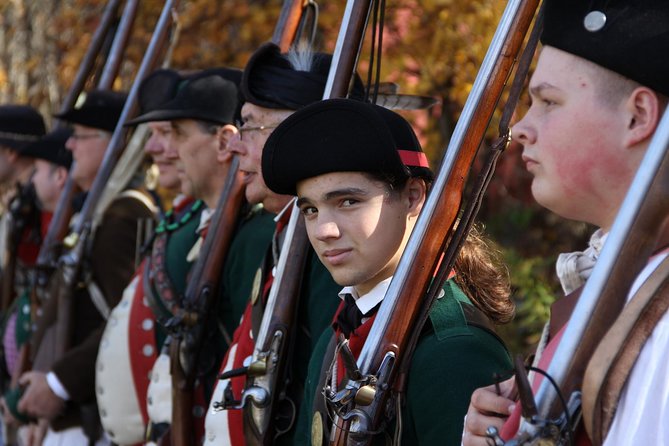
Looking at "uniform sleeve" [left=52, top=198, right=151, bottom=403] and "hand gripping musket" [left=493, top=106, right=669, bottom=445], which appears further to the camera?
"uniform sleeve" [left=52, top=198, right=151, bottom=403]

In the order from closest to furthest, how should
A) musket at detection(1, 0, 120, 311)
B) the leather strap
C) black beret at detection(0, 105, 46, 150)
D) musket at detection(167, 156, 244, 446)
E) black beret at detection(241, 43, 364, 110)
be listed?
the leather strap → black beret at detection(241, 43, 364, 110) → musket at detection(167, 156, 244, 446) → musket at detection(1, 0, 120, 311) → black beret at detection(0, 105, 46, 150)

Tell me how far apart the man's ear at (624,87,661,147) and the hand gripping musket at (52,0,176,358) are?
407cm

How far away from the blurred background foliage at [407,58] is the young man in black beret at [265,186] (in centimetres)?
131

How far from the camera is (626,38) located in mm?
1872

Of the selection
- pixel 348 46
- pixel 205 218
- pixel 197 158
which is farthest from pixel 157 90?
pixel 348 46

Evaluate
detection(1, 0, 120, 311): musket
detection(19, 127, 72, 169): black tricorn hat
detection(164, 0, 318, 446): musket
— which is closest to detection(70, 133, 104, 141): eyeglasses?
detection(1, 0, 120, 311): musket

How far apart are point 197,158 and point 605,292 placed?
122 inches

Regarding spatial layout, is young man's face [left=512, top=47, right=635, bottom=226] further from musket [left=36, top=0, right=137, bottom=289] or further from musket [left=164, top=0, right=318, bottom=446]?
musket [left=36, top=0, right=137, bottom=289]

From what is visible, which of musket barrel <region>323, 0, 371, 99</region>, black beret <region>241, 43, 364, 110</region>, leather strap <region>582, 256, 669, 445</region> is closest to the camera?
leather strap <region>582, 256, 669, 445</region>

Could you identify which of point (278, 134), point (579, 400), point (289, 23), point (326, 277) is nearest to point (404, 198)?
point (278, 134)

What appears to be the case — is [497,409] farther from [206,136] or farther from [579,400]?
[206,136]

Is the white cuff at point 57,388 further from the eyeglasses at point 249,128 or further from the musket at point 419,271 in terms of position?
the musket at point 419,271

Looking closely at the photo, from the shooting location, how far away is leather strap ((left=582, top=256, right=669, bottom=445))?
1.68 m

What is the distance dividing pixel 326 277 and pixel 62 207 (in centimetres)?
325
